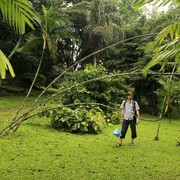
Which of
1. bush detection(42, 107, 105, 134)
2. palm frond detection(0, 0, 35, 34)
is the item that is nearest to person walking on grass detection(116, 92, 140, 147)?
bush detection(42, 107, 105, 134)

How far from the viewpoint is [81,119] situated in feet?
29.7

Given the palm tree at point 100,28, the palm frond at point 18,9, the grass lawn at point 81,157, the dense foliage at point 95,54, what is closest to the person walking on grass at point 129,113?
the grass lawn at point 81,157

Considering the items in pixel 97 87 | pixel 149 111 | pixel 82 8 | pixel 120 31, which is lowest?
pixel 149 111

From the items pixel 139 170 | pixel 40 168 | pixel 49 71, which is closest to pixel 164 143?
pixel 139 170

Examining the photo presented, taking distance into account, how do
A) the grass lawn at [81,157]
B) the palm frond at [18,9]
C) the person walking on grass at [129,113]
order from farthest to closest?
1. the person walking on grass at [129,113]
2. the grass lawn at [81,157]
3. the palm frond at [18,9]

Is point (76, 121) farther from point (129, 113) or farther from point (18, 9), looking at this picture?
point (18, 9)

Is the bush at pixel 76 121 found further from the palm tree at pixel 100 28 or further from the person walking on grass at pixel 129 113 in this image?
the palm tree at pixel 100 28

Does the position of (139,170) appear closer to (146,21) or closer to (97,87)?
(97,87)

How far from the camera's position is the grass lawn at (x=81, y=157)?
16.1 ft

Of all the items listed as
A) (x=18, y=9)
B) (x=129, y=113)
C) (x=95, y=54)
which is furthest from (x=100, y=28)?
(x=18, y=9)

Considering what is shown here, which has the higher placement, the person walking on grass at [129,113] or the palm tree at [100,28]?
the palm tree at [100,28]

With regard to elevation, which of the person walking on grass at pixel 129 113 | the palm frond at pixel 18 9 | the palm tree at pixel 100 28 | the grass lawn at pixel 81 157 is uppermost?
the palm tree at pixel 100 28

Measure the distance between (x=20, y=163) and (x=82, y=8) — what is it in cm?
1957

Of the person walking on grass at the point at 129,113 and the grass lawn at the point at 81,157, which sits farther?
the person walking on grass at the point at 129,113
